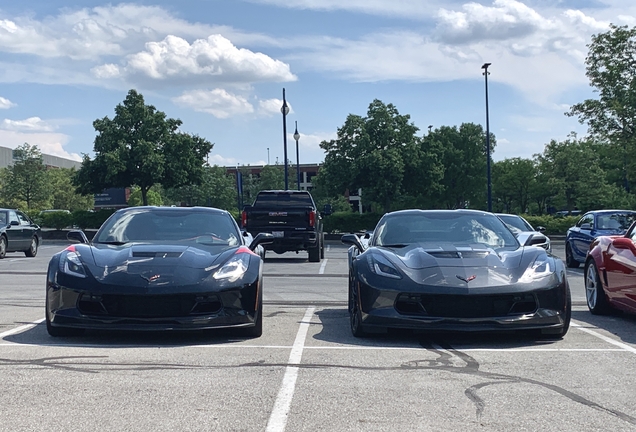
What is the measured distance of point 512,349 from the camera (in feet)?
21.4

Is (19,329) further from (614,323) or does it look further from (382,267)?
(614,323)

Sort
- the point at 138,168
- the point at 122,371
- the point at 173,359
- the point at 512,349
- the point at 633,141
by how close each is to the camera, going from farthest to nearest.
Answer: the point at 138,168 < the point at 633,141 < the point at 512,349 < the point at 173,359 < the point at 122,371

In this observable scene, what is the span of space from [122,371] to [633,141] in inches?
986

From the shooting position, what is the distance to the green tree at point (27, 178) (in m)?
59.4

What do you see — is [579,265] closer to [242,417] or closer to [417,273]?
[417,273]

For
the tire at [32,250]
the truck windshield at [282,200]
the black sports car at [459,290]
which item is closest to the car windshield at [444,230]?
the black sports car at [459,290]

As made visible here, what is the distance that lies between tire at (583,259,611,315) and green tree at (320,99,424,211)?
101 feet

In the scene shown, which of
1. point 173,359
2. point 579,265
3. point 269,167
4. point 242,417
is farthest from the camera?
point 269,167

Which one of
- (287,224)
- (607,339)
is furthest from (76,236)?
(287,224)

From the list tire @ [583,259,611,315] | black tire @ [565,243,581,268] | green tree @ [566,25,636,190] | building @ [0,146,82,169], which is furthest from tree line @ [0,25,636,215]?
building @ [0,146,82,169]

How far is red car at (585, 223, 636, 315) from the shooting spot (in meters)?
8.12

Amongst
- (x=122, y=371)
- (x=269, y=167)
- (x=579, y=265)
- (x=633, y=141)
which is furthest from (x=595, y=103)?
(x=269, y=167)

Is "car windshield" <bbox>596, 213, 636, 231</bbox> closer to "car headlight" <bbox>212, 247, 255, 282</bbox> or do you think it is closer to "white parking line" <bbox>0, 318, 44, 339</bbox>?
"car headlight" <bbox>212, 247, 255, 282</bbox>

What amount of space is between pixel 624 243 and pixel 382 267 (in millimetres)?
3155
